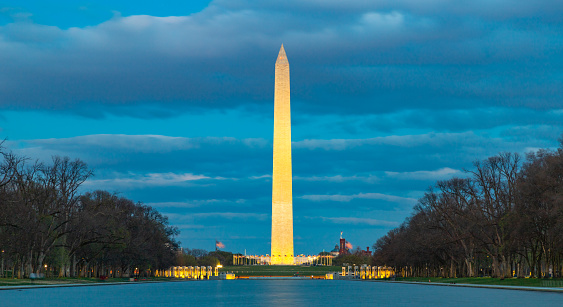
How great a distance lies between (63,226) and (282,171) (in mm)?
46171

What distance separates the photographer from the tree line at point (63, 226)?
202ft

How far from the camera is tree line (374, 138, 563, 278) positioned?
55.7 meters

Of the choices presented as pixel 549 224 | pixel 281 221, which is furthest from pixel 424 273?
pixel 549 224

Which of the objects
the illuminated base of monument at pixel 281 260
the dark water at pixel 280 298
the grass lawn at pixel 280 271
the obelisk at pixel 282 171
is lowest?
the grass lawn at pixel 280 271

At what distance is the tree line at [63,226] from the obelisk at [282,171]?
23.4 m

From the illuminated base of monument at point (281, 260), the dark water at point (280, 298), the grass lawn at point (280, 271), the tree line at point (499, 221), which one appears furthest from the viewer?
the illuminated base of monument at point (281, 260)

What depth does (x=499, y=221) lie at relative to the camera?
6912 centimetres

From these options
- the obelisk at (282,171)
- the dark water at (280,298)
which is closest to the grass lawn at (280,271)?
the obelisk at (282,171)

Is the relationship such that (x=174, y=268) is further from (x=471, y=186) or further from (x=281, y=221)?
(x=471, y=186)

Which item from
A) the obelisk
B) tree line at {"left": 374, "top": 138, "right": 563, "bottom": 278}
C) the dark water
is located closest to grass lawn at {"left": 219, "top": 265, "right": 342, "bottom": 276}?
the obelisk

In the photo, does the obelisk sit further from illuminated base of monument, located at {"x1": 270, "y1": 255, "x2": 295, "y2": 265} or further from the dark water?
the dark water

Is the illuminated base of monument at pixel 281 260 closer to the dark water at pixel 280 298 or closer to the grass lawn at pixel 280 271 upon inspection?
the grass lawn at pixel 280 271

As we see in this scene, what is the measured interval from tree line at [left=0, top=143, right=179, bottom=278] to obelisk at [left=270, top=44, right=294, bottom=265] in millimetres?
23445

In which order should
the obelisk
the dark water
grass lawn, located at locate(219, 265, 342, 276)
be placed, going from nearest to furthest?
the dark water
the obelisk
grass lawn, located at locate(219, 265, 342, 276)
